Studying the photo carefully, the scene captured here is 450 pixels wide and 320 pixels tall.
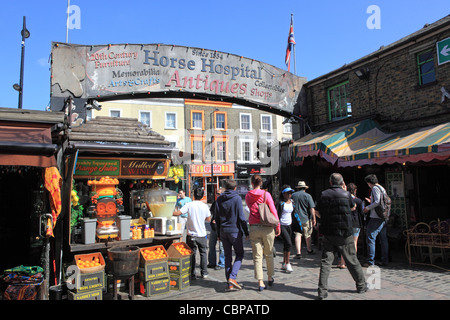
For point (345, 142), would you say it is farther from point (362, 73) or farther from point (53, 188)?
point (53, 188)

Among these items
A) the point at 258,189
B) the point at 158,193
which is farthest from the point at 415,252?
the point at 158,193

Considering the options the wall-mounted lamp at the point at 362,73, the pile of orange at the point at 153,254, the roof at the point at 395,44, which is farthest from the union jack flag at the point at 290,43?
the pile of orange at the point at 153,254

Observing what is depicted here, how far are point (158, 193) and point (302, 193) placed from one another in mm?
3675

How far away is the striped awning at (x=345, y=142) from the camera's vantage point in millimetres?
9130

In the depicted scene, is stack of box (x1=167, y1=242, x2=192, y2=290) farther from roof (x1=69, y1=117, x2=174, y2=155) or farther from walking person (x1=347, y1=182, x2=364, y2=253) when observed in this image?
walking person (x1=347, y1=182, x2=364, y2=253)

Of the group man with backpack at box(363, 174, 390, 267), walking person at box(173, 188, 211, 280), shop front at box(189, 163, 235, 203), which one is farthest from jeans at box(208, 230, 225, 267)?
shop front at box(189, 163, 235, 203)

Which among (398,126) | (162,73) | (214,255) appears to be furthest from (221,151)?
(214,255)

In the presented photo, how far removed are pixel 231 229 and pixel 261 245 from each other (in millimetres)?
627

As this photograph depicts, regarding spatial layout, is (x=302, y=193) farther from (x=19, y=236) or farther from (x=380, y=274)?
(x=19, y=236)

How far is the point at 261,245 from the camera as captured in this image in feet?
18.6

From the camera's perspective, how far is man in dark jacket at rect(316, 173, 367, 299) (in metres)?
5.02

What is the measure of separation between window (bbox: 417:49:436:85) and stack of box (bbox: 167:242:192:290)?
804 cm

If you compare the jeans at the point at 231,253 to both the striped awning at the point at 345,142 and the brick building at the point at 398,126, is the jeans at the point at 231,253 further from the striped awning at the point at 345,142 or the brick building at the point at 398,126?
the striped awning at the point at 345,142

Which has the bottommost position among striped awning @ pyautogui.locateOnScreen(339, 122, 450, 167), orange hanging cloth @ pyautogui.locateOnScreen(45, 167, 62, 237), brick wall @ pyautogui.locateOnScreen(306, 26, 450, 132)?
orange hanging cloth @ pyautogui.locateOnScreen(45, 167, 62, 237)
